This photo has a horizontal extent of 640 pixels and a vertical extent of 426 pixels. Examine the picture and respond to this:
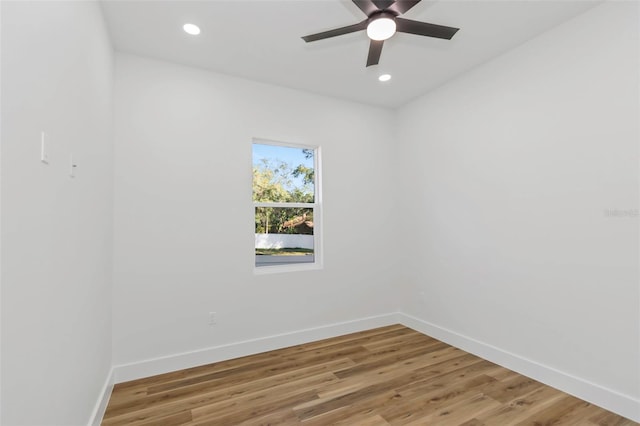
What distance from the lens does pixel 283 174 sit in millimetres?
3682

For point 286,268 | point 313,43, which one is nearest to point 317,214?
point 286,268

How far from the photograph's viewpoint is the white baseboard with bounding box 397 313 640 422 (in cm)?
215

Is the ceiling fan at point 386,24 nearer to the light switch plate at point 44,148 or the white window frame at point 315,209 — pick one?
the white window frame at point 315,209

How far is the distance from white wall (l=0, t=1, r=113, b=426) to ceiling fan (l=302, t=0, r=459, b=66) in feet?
4.94

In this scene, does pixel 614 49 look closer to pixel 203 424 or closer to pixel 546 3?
pixel 546 3

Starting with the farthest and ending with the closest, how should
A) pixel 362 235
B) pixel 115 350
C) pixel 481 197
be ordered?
pixel 362 235
pixel 481 197
pixel 115 350

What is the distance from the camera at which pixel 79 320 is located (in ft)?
5.53

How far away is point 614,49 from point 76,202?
3757 mm

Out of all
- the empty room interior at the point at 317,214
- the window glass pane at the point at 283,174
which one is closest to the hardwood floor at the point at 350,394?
the empty room interior at the point at 317,214

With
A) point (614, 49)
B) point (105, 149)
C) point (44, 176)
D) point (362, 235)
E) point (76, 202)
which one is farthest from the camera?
point (362, 235)

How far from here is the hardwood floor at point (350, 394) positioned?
2146 millimetres

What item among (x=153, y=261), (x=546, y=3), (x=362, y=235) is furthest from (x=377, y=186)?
(x=153, y=261)

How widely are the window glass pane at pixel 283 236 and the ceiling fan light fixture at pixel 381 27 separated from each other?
6.80 ft

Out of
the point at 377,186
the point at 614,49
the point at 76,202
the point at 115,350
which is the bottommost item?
the point at 115,350
